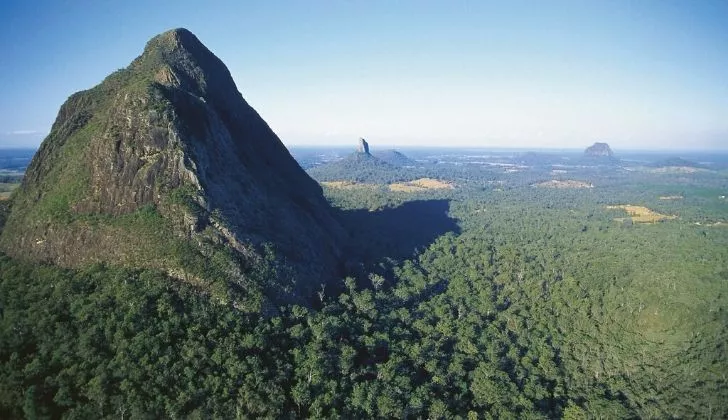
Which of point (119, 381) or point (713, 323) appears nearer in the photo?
point (119, 381)

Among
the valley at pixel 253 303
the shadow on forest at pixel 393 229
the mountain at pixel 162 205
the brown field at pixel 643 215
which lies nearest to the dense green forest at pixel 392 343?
the valley at pixel 253 303

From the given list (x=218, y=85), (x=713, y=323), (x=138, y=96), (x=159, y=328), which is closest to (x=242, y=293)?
(x=159, y=328)

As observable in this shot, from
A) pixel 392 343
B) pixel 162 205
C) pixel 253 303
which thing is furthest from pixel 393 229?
pixel 162 205

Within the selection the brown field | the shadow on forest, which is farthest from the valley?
the brown field

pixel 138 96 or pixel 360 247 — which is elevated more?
pixel 138 96

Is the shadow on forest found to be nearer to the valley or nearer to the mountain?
the valley

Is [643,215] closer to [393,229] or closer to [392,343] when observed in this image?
[393,229]

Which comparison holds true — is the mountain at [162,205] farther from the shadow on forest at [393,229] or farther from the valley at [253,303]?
the shadow on forest at [393,229]

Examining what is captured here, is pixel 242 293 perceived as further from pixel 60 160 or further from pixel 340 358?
pixel 60 160
